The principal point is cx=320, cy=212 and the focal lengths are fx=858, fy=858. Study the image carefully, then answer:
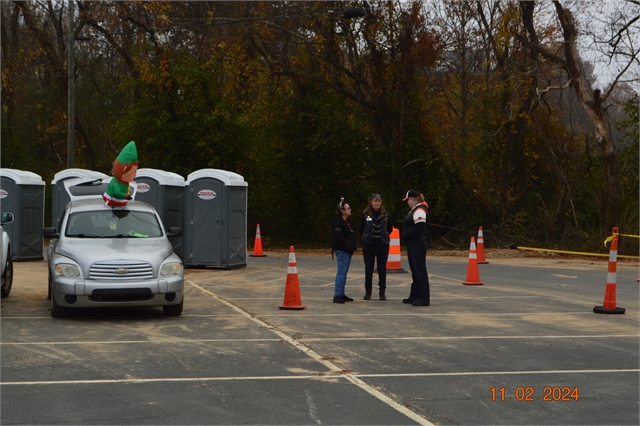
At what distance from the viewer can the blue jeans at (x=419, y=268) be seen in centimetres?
1341

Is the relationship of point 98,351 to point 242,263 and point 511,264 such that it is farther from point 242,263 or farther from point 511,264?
point 511,264

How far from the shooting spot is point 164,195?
20.9 metres

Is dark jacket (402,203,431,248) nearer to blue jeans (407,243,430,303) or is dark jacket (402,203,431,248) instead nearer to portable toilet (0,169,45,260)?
blue jeans (407,243,430,303)

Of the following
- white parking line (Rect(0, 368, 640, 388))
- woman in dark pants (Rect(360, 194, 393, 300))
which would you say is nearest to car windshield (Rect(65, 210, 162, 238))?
woman in dark pants (Rect(360, 194, 393, 300))

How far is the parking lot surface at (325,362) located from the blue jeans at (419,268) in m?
0.28

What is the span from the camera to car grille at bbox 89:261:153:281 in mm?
11328

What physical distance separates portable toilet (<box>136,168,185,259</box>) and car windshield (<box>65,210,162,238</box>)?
7611mm

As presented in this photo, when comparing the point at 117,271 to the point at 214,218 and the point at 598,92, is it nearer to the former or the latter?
the point at 214,218

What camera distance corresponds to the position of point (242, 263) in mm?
21000

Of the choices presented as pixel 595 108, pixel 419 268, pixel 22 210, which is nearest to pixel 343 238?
pixel 419 268

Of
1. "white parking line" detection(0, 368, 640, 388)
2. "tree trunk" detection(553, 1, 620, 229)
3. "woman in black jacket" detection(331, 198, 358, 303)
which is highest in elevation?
"tree trunk" detection(553, 1, 620, 229)

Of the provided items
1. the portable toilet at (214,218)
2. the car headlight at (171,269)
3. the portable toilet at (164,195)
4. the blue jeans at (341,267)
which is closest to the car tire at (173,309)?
the car headlight at (171,269)

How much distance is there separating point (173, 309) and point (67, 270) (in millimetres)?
1563

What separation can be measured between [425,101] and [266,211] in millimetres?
7720
